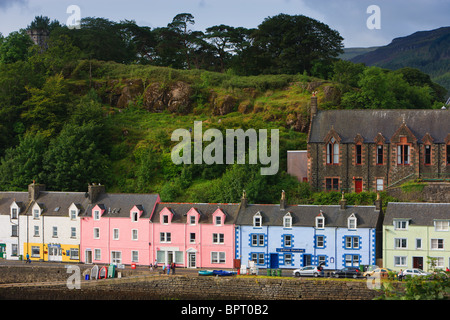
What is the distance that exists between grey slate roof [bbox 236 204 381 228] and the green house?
1470mm

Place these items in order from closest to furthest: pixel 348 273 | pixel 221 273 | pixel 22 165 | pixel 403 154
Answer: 1. pixel 348 273
2. pixel 221 273
3. pixel 403 154
4. pixel 22 165

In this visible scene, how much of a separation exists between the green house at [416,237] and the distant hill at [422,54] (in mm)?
85412

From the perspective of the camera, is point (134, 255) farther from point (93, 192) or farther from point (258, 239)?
point (258, 239)

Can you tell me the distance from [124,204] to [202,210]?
613 centimetres

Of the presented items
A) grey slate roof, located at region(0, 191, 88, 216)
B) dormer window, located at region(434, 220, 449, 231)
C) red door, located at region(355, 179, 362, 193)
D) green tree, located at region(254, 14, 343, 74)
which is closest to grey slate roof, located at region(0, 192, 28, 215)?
grey slate roof, located at region(0, 191, 88, 216)

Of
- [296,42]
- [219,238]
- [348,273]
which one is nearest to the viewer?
[348,273]

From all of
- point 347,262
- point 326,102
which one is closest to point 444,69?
point 326,102

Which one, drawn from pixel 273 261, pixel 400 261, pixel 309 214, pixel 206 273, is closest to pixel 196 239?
pixel 206 273

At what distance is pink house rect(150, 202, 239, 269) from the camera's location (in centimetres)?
5081

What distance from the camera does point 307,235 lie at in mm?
49250

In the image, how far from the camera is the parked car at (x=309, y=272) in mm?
46438
